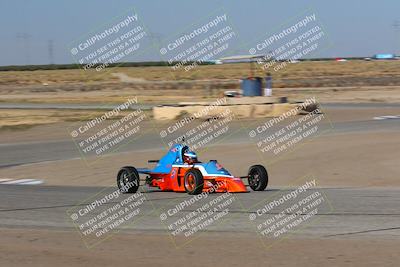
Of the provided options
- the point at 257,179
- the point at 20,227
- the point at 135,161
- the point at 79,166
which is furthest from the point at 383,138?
the point at 20,227

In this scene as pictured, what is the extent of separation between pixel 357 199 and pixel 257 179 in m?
2.07

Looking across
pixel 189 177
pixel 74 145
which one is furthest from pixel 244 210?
pixel 74 145

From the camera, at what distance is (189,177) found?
1284 centimetres

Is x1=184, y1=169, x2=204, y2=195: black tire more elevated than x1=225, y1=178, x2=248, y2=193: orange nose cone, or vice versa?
x1=184, y1=169, x2=204, y2=195: black tire

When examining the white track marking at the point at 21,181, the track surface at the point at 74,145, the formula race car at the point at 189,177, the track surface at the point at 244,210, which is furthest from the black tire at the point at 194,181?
the track surface at the point at 74,145

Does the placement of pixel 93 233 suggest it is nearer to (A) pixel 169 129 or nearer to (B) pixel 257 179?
(B) pixel 257 179

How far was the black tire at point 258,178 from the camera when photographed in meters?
13.4

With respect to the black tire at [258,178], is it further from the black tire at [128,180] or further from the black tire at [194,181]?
the black tire at [128,180]

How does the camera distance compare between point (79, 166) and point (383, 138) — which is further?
point (383, 138)

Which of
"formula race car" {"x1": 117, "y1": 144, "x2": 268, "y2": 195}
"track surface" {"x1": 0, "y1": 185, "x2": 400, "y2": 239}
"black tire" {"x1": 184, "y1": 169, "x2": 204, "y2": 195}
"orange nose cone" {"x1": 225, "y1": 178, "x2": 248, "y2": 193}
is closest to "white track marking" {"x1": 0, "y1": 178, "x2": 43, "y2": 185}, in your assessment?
"track surface" {"x1": 0, "y1": 185, "x2": 400, "y2": 239}

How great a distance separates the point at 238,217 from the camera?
10.4m

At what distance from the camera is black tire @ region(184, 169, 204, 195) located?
41.2ft

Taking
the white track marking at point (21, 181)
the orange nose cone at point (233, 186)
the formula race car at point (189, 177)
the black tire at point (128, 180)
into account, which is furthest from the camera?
the white track marking at point (21, 181)

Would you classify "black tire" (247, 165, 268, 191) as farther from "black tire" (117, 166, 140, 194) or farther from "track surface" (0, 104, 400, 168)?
"track surface" (0, 104, 400, 168)
